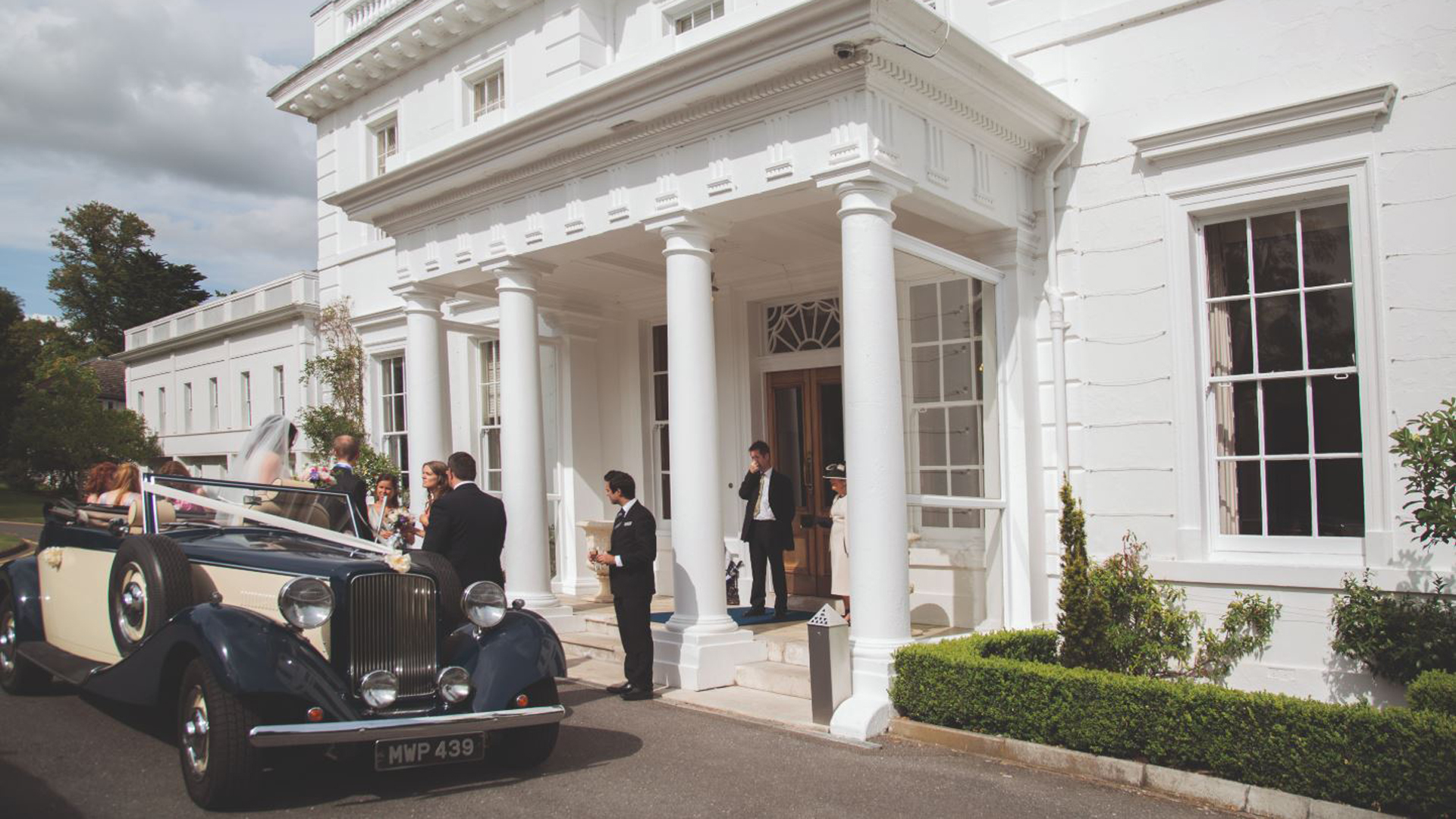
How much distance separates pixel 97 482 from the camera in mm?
8695

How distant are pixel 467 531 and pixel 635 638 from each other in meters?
1.53

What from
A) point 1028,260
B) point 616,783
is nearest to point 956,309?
point 1028,260

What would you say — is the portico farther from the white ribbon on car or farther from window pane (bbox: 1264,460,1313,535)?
the white ribbon on car

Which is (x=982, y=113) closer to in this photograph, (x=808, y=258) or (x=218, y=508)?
(x=808, y=258)

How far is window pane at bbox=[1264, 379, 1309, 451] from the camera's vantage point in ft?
26.1

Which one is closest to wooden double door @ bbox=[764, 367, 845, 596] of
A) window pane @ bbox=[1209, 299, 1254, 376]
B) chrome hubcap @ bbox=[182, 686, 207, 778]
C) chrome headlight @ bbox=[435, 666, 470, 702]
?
window pane @ bbox=[1209, 299, 1254, 376]

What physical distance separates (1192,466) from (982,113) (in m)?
3.24

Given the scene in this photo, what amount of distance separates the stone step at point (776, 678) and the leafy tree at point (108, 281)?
53.4 m

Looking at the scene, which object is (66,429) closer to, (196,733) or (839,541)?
(839,541)

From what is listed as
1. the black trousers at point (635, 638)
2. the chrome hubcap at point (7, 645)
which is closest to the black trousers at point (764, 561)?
the black trousers at point (635, 638)

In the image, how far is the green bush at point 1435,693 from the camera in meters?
5.62

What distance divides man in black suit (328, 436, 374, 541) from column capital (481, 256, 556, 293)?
82.0 inches

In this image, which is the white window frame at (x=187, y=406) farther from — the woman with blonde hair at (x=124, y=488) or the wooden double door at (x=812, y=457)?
the wooden double door at (x=812, y=457)

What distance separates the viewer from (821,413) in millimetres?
11297
